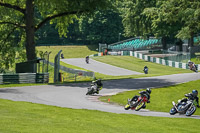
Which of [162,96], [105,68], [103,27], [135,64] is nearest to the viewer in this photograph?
[162,96]

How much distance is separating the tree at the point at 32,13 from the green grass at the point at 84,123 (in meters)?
21.1

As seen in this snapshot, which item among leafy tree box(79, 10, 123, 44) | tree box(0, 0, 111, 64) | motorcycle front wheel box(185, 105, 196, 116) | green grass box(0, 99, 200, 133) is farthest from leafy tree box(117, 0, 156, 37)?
green grass box(0, 99, 200, 133)

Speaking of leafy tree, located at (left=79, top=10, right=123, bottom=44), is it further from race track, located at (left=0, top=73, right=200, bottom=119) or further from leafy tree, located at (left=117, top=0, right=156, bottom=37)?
race track, located at (left=0, top=73, right=200, bottom=119)

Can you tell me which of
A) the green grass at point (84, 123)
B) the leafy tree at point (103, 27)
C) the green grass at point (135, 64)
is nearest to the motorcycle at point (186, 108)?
the green grass at point (84, 123)

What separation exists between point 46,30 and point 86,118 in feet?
371

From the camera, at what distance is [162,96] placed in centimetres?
2711

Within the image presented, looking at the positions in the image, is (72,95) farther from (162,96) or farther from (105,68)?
(105,68)

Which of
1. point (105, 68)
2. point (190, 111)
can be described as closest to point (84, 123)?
point (190, 111)

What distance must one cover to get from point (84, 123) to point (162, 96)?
12.9 metres

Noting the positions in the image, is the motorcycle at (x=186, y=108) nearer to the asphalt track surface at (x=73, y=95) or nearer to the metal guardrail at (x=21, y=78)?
the asphalt track surface at (x=73, y=95)

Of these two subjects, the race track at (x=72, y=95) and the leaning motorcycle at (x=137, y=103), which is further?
the race track at (x=72, y=95)

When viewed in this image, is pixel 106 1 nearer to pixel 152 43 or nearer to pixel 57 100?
pixel 57 100

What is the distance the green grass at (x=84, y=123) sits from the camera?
1295 centimetres

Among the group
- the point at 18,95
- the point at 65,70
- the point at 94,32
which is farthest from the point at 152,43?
the point at 18,95
